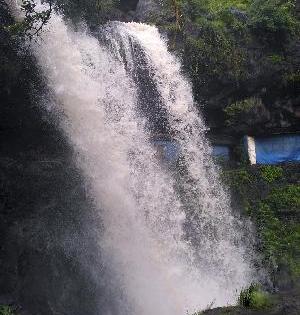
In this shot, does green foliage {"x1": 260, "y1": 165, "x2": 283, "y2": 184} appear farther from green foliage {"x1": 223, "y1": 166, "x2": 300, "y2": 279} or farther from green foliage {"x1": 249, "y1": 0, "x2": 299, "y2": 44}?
green foliage {"x1": 249, "y1": 0, "x2": 299, "y2": 44}

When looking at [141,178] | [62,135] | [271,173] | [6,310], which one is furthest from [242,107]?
[6,310]

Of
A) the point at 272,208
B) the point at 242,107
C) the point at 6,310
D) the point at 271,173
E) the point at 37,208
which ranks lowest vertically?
the point at 6,310

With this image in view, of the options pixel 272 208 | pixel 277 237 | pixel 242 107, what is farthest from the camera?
pixel 242 107

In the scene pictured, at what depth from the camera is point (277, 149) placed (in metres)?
17.2

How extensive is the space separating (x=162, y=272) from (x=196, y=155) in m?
5.17

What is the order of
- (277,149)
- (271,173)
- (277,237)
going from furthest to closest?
(277,149) < (271,173) < (277,237)

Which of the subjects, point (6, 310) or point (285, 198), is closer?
point (6, 310)

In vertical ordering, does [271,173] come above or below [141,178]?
above

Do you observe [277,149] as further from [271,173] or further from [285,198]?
[285,198]

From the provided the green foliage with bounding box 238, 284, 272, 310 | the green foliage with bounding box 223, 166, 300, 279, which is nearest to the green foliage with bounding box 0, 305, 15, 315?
the green foliage with bounding box 238, 284, 272, 310

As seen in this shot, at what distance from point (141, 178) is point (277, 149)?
6.06 m

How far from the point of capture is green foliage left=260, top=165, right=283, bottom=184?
16281 millimetres

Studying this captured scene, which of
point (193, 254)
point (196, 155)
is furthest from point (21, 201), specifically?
point (196, 155)

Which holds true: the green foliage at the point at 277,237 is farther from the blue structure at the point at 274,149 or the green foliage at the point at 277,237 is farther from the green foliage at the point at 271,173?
the blue structure at the point at 274,149
